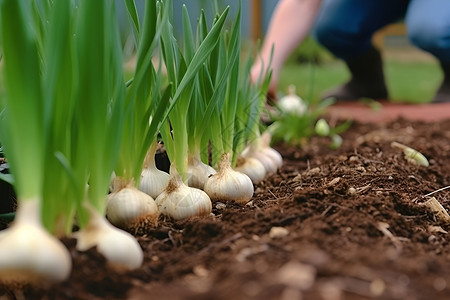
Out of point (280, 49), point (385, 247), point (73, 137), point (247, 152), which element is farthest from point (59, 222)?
point (280, 49)

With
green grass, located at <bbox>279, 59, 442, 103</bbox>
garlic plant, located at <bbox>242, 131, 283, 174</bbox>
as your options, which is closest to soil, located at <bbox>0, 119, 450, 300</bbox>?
garlic plant, located at <bbox>242, 131, 283, 174</bbox>

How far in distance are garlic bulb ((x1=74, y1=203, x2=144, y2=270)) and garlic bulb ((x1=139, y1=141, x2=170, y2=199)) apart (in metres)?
0.33

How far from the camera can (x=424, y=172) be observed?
4.91 ft

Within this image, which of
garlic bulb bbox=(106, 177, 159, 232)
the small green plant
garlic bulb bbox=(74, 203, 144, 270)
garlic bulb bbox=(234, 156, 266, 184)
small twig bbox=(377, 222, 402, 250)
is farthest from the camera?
the small green plant

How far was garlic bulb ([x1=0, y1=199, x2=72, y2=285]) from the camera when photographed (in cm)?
69

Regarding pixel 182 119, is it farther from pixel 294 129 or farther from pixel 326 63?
pixel 326 63

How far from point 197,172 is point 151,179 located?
109 millimetres

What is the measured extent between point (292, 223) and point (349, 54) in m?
2.67

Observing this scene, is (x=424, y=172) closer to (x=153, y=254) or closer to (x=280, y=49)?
(x=153, y=254)

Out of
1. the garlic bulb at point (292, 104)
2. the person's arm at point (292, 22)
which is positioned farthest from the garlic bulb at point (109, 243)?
the person's arm at point (292, 22)

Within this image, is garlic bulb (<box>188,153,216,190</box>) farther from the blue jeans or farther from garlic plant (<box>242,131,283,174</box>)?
the blue jeans

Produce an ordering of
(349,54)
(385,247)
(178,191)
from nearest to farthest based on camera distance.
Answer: (385,247) → (178,191) → (349,54)

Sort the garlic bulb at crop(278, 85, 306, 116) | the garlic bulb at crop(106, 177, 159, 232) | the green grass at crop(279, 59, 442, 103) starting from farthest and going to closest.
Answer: the green grass at crop(279, 59, 442, 103), the garlic bulb at crop(278, 85, 306, 116), the garlic bulb at crop(106, 177, 159, 232)

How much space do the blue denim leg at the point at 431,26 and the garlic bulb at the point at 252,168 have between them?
1.58 metres
